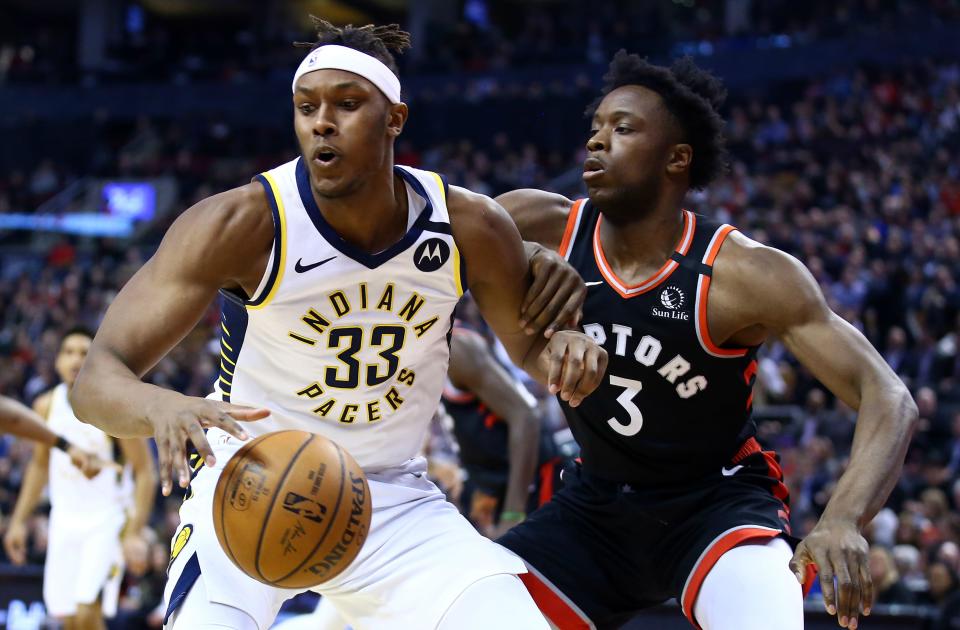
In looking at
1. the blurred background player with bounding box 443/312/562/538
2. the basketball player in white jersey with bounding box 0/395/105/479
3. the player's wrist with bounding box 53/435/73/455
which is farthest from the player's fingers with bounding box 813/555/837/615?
the player's wrist with bounding box 53/435/73/455

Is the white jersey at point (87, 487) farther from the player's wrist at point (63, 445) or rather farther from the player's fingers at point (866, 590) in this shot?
the player's fingers at point (866, 590)

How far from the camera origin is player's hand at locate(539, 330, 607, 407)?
11.0 ft

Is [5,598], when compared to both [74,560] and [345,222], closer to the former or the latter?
[74,560]

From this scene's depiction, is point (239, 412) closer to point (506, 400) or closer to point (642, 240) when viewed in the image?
point (642, 240)

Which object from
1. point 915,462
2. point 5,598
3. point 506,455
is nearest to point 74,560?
point 5,598

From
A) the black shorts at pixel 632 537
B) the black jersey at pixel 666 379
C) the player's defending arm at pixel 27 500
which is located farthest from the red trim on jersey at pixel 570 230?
the player's defending arm at pixel 27 500

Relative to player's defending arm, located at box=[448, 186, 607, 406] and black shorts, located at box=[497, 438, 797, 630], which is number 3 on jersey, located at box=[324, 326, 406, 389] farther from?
black shorts, located at box=[497, 438, 797, 630]

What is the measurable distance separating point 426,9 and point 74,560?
21329mm

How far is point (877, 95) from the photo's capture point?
58.7 ft

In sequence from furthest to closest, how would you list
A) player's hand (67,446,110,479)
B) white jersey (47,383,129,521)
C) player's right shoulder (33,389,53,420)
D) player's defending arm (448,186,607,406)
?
player's right shoulder (33,389,53,420), white jersey (47,383,129,521), player's hand (67,446,110,479), player's defending arm (448,186,607,406)

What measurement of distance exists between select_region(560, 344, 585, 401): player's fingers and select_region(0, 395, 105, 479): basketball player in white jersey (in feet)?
13.2

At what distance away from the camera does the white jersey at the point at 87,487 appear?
7.96 m

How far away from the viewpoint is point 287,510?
9.48 ft

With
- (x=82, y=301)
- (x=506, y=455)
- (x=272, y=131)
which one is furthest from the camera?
(x=272, y=131)
